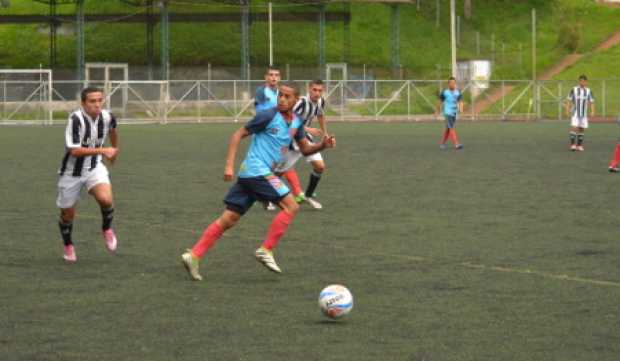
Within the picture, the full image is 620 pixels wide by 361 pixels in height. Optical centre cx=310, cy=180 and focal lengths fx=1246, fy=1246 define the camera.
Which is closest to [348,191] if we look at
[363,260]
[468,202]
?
[468,202]

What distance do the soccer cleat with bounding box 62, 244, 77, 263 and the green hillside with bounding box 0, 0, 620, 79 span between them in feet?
189

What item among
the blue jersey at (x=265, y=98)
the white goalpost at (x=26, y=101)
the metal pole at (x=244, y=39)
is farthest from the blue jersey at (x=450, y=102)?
the metal pole at (x=244, y=39)

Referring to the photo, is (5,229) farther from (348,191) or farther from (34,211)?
(348,191)

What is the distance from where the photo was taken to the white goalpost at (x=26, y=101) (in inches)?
Result: 2140

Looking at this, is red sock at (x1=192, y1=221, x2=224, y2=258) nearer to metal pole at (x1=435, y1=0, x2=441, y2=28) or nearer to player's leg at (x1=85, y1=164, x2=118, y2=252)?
player's leg at (x1=85, y1=164, x2=118, y2=252)

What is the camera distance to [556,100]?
193 ft

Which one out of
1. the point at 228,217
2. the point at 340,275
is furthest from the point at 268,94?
the point at 340,275

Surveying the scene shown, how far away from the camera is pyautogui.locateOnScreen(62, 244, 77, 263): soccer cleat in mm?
11375

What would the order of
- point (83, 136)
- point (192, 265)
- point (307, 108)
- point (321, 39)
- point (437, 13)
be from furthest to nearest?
point (437, 13), point (321, 39), point (307, 108), point (83, 136), point (192, 265)

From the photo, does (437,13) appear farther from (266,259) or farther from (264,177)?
(266,259)

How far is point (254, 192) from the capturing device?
10516 mm

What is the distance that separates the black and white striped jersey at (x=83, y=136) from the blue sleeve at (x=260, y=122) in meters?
1.75

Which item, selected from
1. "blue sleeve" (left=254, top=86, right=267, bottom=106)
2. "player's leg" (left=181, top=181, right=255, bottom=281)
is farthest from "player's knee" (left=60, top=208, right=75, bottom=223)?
"blue sleeve" (left=254, top=86, right=267, bottom=106)

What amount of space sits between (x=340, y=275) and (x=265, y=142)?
4.26 feet
